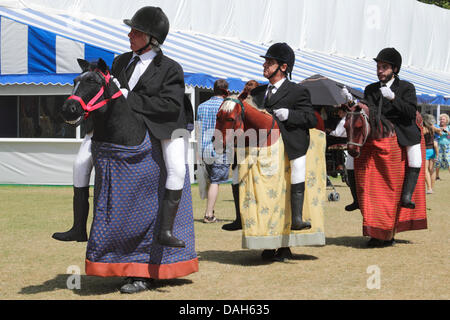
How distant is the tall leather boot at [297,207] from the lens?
6.93 meters

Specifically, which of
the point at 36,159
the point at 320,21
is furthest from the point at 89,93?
the point at 320,21

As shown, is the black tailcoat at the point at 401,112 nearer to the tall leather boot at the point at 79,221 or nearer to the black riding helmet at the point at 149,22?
the black riding helmet at the point at 149,22

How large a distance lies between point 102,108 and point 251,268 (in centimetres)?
234

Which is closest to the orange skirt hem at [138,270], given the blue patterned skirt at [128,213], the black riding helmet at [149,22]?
the blue patterned skirt at [128,213]

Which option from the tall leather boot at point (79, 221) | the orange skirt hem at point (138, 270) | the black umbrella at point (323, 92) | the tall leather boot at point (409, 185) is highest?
the black umbrella at point (323, 92)

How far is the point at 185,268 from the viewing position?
5922 mm

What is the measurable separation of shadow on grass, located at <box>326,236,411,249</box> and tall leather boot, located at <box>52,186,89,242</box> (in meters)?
3.54

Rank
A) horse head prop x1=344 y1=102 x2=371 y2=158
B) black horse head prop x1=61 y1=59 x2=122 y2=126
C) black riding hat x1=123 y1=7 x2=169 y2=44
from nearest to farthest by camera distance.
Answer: black horse head prop x1=61 y1=59 x2=122 y2=126
black riding hat x1=123 y1=7 x2=169 y2=44
horse head prop x1=344 y1=102 x2=371 y2=158

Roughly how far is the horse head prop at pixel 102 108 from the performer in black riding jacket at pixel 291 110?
1.73m

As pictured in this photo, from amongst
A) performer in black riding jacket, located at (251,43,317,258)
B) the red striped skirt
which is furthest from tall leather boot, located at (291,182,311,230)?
the red striped skirt

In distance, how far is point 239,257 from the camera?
7547 mm

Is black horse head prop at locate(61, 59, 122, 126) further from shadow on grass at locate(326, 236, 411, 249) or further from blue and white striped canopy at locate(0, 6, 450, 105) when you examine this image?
blue and white striped canopy at locate(0, 6, 450, 105)

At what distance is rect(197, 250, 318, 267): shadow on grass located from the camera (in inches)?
285

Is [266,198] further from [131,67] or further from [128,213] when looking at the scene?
[131,67]
